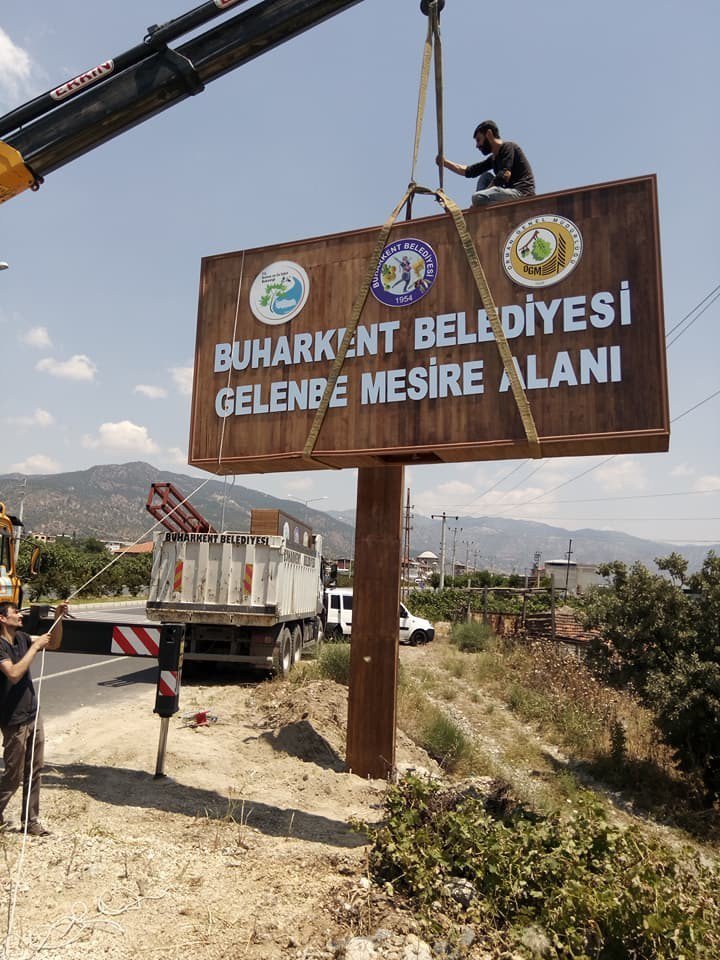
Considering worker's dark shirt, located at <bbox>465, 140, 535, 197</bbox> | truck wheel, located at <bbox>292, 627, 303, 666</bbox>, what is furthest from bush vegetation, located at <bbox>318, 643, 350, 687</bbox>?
worker's dark shirt, located at <bbox>465, 140, 535, 197</bbox>

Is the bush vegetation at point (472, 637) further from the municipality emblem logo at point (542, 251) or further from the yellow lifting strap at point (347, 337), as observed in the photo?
the municipality emblem logo at point (542, 251)

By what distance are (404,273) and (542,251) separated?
4.49 feet

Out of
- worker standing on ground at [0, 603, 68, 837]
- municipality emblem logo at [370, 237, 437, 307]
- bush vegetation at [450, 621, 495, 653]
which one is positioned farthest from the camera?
bush vegetation at [450, 621, 495, 653]

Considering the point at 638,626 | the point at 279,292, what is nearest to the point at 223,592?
the point at 279,292

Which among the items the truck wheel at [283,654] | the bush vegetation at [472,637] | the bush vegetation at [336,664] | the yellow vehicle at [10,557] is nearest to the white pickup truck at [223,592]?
the truck wheel at [283,654]

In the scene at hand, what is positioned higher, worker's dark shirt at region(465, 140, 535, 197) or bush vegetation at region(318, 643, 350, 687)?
worker's dark shirt at region(465, 140, 535, 197)

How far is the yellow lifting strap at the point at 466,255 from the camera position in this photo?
577 centimetres

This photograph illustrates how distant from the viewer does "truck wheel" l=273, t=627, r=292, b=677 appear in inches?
494

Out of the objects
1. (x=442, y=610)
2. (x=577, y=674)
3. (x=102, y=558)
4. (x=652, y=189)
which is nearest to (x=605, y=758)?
(x=577, y=674)

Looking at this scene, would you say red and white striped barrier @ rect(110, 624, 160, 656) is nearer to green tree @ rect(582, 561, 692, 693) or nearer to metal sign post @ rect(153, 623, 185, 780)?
metal sign post @ rect(153, 623, 185, 780)

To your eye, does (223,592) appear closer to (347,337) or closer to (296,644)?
(296,644)

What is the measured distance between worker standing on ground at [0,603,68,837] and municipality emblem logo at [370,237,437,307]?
453cm

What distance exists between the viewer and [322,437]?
6.45 meters

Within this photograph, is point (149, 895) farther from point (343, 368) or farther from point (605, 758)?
point (605, 758)
